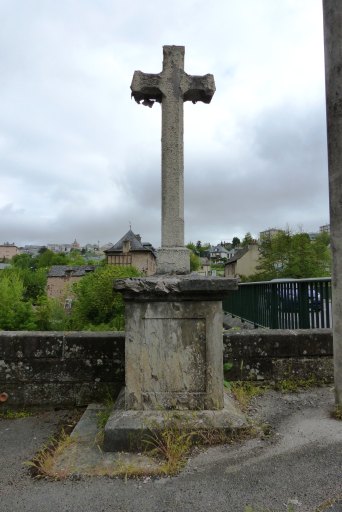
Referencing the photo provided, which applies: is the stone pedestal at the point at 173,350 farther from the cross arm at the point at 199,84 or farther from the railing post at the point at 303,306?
the railing post at the point at 303,306

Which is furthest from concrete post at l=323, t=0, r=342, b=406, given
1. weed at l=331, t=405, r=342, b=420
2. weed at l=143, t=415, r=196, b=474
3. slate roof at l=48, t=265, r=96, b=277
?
slate roof at l=48, t=265, r=96, b=277

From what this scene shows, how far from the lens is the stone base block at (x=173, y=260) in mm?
3268

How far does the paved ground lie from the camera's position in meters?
1.94

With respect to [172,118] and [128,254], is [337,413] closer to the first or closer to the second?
[172,118]

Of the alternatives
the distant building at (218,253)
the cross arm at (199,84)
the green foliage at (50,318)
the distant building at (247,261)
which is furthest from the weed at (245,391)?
the distant building at (218,253)

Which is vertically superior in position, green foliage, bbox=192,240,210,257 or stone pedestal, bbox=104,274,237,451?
green foliage, bbox=192,240,210,257

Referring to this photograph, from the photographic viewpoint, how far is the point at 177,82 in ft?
11.2

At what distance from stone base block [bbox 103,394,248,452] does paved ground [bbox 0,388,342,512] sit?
0.18 metres

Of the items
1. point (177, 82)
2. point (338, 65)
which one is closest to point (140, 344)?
point (177, 82)

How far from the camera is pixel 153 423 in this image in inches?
105

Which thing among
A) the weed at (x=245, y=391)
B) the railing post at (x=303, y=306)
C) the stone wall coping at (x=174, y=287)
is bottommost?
the weed at (x=245, y=391)

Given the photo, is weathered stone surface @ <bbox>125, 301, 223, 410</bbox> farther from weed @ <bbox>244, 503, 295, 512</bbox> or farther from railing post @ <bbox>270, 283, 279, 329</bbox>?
railing post @ <bbox>270, 283, 279, 329</bbox>

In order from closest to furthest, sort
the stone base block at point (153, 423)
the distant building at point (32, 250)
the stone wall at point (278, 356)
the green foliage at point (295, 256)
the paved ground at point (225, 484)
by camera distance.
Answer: the paved ground at point (225, 484) → the stone base block at point (153, 423) → the stone wall at point (278, 356) → the green foliage at point (295, 256) → the distant building at point (32, 250)

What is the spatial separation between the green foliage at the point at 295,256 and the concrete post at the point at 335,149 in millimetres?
29244
